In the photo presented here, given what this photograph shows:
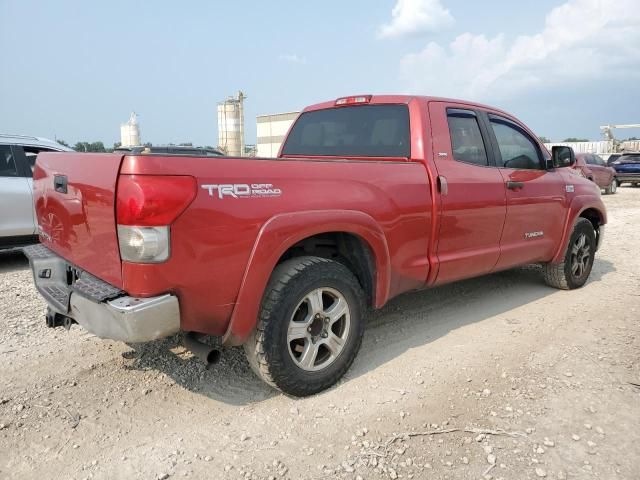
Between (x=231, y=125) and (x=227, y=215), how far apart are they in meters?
30.0

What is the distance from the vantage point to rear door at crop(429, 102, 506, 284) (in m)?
3.79

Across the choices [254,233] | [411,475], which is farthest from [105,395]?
[411,475]

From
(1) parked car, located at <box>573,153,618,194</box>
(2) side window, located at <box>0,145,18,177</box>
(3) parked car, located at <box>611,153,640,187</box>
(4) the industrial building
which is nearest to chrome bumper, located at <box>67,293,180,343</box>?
(2) side window, located at <box>0,145,18,177</box>

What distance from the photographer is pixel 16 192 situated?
627 cm

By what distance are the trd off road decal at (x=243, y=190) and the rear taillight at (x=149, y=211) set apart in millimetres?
130

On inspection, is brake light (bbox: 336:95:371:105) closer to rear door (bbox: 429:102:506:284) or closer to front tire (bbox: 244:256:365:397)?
rear door (bbox: 429:102:506:284)

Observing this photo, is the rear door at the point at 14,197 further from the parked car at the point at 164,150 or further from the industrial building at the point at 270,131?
the industrial building at the point at 270,131

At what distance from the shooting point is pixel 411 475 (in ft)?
7.79

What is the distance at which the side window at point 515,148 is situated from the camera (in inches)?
177

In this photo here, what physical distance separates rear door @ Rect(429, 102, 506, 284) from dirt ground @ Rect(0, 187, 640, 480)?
65cm

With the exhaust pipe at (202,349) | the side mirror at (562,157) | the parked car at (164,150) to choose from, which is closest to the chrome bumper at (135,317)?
the exhaust pipe at (202,349)

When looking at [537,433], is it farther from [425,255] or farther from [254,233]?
[254,233]

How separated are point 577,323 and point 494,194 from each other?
1.41m

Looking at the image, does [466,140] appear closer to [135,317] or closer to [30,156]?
[135,317]
